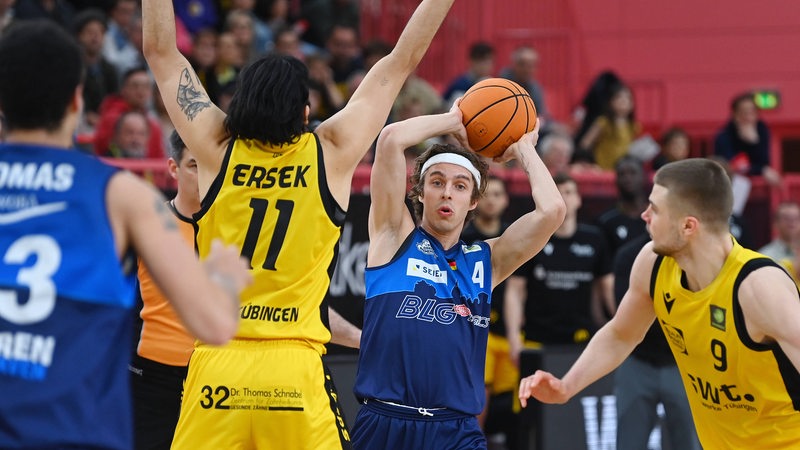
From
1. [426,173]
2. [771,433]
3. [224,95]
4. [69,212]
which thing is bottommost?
[771,433]

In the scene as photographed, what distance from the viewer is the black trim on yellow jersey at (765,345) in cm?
540

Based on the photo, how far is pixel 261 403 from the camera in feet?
15.9

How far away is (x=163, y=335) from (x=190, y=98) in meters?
1.75

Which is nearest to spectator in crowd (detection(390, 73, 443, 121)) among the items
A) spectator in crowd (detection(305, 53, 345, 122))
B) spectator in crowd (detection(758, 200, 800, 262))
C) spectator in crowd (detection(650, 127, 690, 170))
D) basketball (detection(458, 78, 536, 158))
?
spectator in crowd (detection(305, 53, 345, 122))

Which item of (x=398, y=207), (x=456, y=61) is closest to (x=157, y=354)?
(x=398, y=207)

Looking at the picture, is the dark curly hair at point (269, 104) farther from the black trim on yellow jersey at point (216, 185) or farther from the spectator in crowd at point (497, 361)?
the spectator in crowd at point (497, 361)

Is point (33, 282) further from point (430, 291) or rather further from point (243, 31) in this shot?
point (243, 31)

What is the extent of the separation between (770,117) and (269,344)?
14990 mm

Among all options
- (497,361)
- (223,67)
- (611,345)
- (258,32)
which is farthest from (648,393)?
(258,32)

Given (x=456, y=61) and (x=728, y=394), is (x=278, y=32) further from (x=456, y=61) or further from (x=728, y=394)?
(x=728, y=394)

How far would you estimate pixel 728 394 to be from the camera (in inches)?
220

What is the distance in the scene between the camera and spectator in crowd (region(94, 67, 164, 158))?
10.7 m

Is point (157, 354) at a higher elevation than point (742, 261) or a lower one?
lower

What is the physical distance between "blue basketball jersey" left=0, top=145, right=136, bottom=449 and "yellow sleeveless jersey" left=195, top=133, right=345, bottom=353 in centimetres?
133
